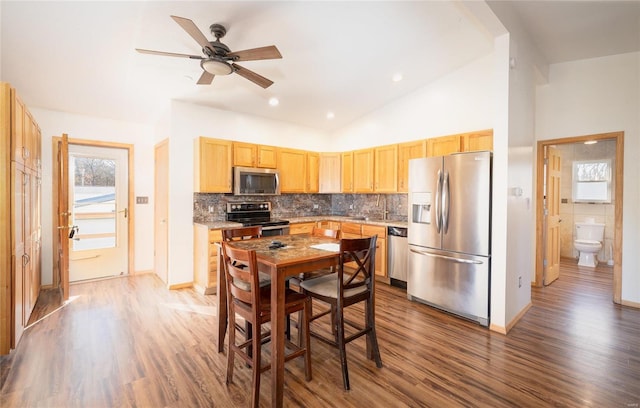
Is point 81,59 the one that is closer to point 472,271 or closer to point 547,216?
point 472,271

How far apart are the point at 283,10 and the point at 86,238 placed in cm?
446

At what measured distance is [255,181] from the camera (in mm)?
4652

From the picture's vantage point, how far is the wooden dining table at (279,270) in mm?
1841

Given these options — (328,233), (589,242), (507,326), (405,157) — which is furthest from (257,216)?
(589,242)

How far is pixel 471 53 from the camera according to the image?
12.3ft

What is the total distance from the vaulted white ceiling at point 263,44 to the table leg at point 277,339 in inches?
95.9

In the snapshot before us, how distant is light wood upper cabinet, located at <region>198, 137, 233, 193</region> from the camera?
418 centimetres

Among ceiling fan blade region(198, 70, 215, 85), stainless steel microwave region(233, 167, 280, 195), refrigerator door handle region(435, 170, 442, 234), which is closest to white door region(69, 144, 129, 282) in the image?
stainless steel microwave region(233, 167, 280, 195)

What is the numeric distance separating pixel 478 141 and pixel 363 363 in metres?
3.11

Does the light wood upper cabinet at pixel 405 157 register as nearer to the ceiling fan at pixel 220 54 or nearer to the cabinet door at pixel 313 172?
the cabinet door at pixel 313 172

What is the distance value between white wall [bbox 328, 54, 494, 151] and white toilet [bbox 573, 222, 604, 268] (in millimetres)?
3703

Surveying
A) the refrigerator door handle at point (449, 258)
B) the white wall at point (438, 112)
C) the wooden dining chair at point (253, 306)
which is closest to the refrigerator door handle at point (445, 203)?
the refrigerator door handle at point (449, 258)

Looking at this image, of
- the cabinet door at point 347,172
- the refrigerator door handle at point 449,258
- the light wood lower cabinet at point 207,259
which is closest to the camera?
the refrigerator door handle at point 449,258

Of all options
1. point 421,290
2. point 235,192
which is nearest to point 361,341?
point 421,290
